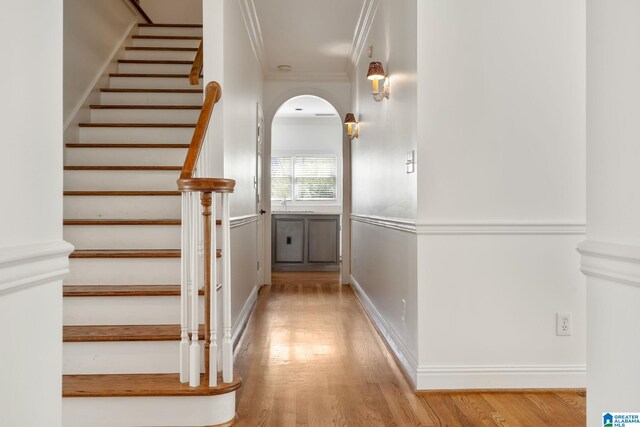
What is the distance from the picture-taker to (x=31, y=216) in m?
0.96

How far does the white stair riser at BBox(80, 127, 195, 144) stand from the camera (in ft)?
13.3

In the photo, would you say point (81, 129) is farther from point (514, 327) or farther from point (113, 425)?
point (514, 327)

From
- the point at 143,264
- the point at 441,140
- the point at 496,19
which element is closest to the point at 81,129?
the point at 143,264

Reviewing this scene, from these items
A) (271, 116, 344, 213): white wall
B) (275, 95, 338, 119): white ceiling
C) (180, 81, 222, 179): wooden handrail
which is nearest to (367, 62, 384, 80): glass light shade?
(180, 81, 222, 179): wooden handrail

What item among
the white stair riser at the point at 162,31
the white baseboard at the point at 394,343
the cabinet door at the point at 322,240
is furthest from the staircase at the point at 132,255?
the cabinet door at the point at 322,240

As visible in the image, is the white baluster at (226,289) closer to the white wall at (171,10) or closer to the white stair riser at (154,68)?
the white stair riser at (154,68)

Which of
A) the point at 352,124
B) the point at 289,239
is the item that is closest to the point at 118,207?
the point at 352,124

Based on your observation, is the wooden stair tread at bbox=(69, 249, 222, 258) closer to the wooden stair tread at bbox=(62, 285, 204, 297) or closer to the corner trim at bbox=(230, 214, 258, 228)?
the wooden stair tread at bbox=(62, 285, 204, 297)

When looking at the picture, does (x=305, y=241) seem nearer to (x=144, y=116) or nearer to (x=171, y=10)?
(x=171, y=10)

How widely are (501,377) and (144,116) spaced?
3.36 m

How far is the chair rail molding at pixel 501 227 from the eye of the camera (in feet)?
8.64

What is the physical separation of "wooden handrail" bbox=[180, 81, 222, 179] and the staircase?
688mm

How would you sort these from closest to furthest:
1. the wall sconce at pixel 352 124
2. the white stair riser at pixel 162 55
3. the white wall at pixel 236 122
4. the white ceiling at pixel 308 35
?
the white wall at pixel 236 122 < the white ceiling at pixel 308 35 < the white stair riser at pixel 162 55 < the wall sconce at pixel 352 124

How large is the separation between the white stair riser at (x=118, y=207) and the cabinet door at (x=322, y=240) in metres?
4.71
